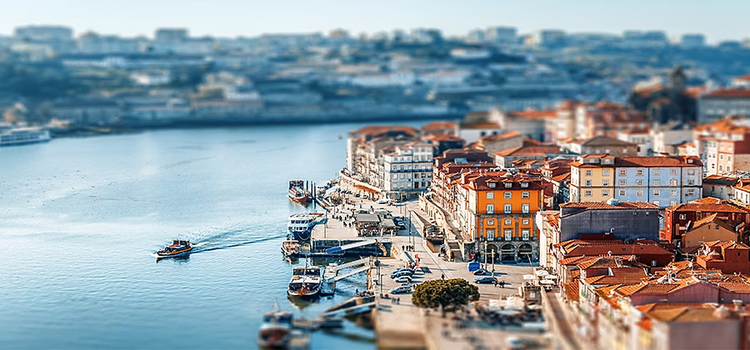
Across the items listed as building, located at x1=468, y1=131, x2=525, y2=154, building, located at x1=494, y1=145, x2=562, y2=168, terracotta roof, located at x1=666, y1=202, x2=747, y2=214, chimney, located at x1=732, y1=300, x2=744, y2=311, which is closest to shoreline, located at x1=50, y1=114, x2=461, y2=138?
building, located at x1=468, y1=131, x2=525, y2=154

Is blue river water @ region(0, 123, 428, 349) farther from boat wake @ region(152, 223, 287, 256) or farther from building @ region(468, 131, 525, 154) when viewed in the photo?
building @ region(468, 131, 525, 154)

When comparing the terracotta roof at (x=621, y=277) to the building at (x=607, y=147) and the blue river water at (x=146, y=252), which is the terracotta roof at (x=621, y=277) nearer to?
the blue river water at (x=146, y=252)

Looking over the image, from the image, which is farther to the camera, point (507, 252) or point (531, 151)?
point (531, 151)

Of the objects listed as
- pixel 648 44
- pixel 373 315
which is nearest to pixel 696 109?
pixel 373 315

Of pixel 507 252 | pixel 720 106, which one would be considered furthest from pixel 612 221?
pixel 720 106

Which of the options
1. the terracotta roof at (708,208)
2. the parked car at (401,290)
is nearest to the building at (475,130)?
the terracotta roof at (708,208)

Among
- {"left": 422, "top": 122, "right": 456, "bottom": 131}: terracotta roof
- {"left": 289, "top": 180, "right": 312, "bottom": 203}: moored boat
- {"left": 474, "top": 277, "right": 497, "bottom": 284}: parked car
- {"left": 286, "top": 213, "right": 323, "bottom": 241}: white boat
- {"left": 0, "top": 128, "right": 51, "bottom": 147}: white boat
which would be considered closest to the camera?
{"left": 474, "top": 277, "right": 497, "bottom": 284}: parked car

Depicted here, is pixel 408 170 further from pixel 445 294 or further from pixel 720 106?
pixel 720 106

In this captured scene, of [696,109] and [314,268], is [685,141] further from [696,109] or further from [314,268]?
[314,268]
